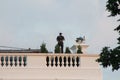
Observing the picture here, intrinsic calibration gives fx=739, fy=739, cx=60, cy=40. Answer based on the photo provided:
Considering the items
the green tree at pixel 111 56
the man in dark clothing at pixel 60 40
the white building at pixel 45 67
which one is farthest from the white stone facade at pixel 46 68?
the green tree at pixel 111 56

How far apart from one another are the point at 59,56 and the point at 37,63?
2.53ft

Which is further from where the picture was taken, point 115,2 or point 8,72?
point 8,72

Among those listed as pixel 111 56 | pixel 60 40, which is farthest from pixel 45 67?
pixel 111 56

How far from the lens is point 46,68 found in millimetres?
24625

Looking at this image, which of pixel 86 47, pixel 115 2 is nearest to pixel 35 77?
pixel 86 47

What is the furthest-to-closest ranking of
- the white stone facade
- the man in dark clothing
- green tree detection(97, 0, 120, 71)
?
1. the man in dark clothing
2. the white stone facade
3. green tree detection(97, 0, 120, 71)

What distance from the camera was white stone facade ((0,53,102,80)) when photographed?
80.5 ft

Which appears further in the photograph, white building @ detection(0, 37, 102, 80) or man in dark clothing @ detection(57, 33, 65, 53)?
man in dark clothing @ detection(57, 33, 65, 53)

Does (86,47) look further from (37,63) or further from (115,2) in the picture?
(115,2)

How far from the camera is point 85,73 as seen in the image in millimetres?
24797

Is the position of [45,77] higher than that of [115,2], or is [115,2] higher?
[115,2]

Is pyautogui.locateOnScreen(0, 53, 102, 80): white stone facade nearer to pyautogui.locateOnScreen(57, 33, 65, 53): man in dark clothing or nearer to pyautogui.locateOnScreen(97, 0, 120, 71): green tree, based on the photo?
pyautogui.locateOnScreen(57, 33, 65, 53): man in dark clothing

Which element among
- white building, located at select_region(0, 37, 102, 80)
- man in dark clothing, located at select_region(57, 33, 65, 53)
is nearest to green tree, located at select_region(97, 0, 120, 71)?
white building, located at select_region(0, 37, 102, 80)

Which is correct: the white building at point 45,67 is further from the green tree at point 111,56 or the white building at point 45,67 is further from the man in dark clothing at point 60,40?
the green tree at point 111,56
